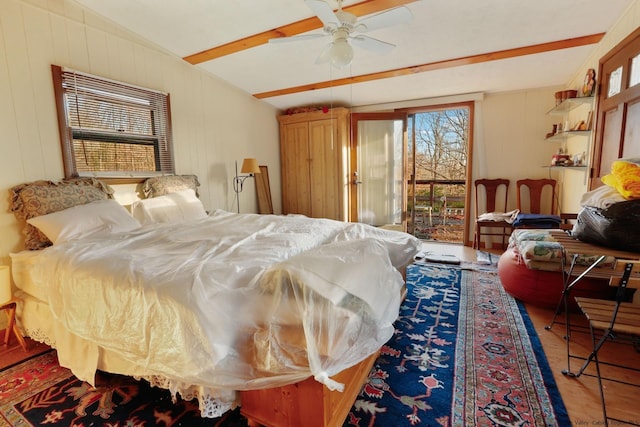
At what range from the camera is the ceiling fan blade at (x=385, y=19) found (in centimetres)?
183

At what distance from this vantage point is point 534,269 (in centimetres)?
244

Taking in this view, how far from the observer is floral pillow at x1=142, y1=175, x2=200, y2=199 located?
3047 millimetres

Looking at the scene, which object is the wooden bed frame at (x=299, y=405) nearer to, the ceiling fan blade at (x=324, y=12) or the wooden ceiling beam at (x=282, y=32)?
the ceiling fan blade at (x=324, y=12)

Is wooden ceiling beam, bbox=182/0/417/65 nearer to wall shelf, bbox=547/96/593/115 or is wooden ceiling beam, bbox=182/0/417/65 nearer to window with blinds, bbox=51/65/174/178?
window with blinds, bbox=51/65/174/178

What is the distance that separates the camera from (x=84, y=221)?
7.27 ft

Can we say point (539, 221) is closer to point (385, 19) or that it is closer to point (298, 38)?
point (385, 19)

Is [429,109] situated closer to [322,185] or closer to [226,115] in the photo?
[322,185]

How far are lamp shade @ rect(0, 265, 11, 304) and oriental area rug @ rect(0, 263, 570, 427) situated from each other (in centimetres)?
44

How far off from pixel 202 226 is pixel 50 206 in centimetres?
105

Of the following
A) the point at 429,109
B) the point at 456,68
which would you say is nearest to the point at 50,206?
the point at 456,68

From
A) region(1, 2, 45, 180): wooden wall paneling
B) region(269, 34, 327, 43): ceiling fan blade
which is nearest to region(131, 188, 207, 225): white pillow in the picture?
region(1, 2, 45, 180): wooden wall paneling

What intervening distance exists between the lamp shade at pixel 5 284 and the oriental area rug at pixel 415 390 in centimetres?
44

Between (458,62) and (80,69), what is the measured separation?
11.9 ft

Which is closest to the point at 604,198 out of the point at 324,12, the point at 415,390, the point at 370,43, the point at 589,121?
the point at 415,390
